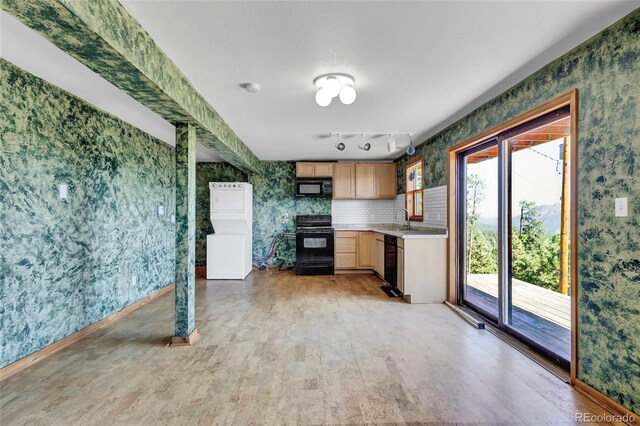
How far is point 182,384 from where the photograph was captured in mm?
2084

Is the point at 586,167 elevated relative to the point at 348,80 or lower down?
lower down

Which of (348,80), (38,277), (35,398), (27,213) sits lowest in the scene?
(35,398)

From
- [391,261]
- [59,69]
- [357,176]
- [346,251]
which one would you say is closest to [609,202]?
[391,261]

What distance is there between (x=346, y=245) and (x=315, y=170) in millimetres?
1656

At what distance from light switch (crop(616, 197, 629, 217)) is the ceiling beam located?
9.68 ft

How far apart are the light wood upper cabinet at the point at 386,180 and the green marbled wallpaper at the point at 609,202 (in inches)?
156

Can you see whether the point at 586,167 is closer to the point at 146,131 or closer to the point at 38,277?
the point at 38,277

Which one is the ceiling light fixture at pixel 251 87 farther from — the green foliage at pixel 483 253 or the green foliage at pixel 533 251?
the green foliage at pixel 483 253

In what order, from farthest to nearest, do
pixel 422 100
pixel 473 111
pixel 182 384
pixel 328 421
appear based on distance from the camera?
1. pixel 473 111
2. pixel 422 100
3. pixel 182 384
4. pixel 328 421

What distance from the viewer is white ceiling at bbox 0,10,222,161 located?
1.87 metres

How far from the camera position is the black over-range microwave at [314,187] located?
239 inches

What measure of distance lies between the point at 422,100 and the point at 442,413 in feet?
8.80

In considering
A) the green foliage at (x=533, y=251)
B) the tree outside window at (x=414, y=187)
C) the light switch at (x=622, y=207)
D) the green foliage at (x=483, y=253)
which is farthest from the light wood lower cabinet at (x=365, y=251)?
the light switch at (x=622, y=207)

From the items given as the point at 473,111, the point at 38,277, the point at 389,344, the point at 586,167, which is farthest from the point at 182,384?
the point at 473,111
